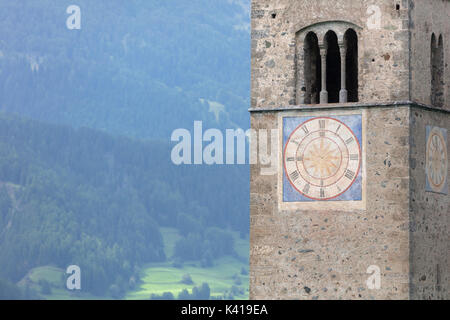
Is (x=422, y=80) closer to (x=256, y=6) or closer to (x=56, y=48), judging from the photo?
(x=256, y=6)

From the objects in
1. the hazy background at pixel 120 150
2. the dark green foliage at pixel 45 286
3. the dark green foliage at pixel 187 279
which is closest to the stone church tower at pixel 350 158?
the hazy background at pixel 120 150

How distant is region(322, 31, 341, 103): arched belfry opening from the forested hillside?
351 feet

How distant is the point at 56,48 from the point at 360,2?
12278cm

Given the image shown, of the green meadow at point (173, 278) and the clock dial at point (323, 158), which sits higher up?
the clock dial at point (323, 158)

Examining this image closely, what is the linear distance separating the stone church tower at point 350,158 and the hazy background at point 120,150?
89.8 metres

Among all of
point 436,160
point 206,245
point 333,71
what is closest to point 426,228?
point 436,160

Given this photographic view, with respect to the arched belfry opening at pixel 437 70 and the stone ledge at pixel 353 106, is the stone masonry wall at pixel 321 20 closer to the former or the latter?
the stone ledge at pixel 353 106

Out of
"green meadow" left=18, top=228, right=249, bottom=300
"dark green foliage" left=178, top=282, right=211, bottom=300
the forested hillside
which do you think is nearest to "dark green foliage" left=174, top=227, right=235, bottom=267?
"green meadow" left=18, top=228, right=249, bottom=300

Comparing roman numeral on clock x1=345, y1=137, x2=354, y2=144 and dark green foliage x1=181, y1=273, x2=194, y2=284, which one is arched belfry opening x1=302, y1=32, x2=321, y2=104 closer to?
roman numeral on clock x1=345, y1=137, x2=354, y2=144

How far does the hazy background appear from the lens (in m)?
131

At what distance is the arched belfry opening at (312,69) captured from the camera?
35500mm
